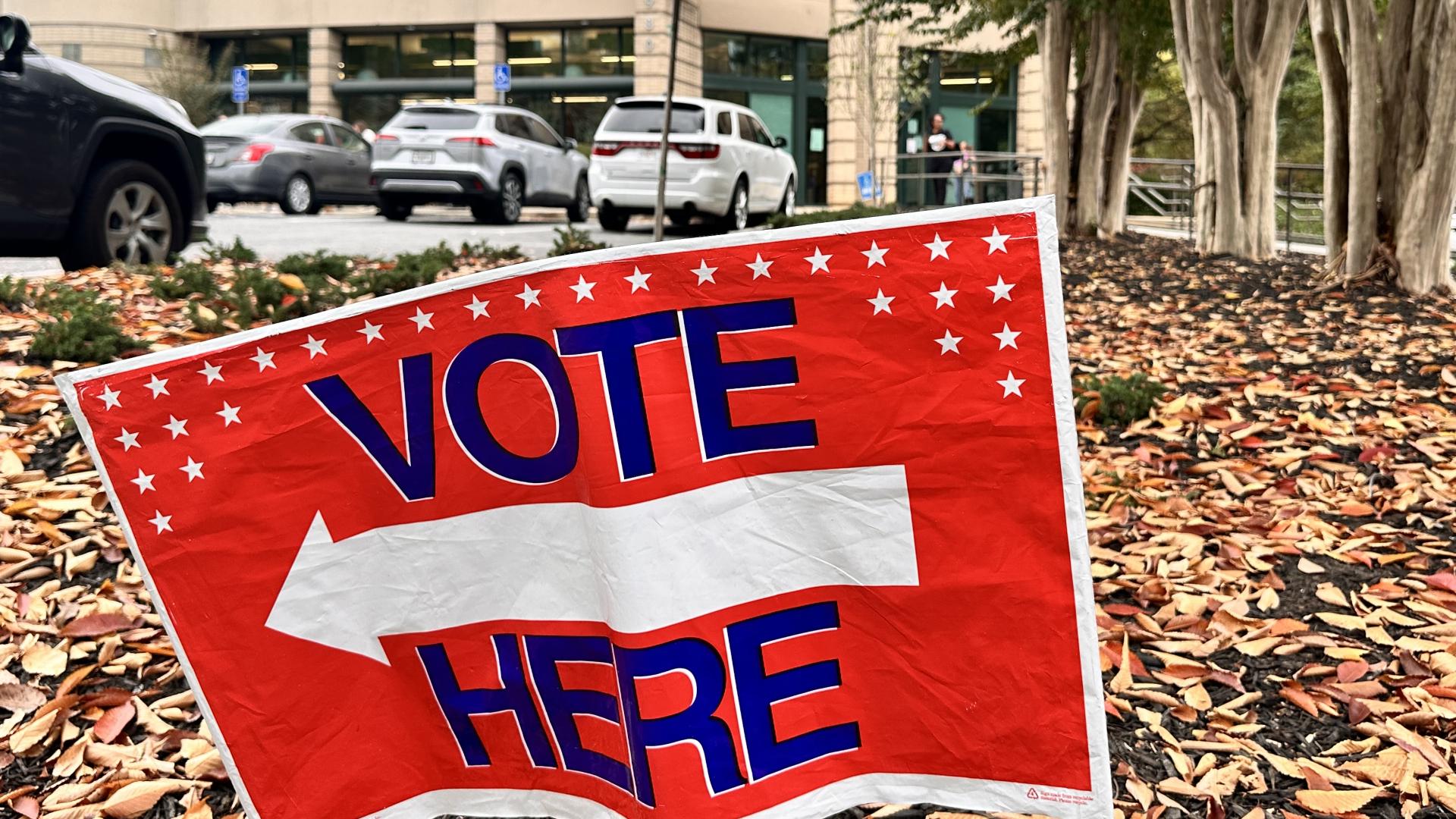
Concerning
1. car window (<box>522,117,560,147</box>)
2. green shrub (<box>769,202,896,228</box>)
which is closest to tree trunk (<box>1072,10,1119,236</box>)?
green shrub (<box>769,202,896,228</box>)

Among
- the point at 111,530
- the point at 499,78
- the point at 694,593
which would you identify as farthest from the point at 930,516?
the point at 499,78

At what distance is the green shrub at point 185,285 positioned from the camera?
261 inches

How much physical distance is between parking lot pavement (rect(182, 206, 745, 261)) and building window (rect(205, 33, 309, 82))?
18685mm

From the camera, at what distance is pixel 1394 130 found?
9.27 m

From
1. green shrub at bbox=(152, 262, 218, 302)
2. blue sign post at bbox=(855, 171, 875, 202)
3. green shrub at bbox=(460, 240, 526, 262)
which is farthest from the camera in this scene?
blue sign post at bbox=(855, 171, 875, 202)

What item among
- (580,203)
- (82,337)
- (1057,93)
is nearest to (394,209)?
(580,203)

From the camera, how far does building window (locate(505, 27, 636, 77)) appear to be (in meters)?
35.2

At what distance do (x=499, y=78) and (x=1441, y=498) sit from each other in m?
27.9

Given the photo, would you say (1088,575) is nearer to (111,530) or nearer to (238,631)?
(238,631)

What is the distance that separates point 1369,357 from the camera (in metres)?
7.11

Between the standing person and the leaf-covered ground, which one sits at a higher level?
the standing person

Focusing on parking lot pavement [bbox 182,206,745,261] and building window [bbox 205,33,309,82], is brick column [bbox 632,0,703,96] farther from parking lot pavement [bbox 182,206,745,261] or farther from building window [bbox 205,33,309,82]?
parking lot pavement [bbox 182,206,745,261]

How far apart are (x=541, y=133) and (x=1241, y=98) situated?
11.0 m

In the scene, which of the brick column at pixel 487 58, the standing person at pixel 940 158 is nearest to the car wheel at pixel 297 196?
the standing person at pixel 940 158
